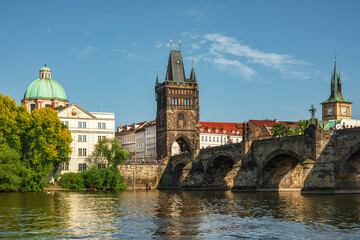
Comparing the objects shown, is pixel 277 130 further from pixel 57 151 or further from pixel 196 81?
pixel 57 151

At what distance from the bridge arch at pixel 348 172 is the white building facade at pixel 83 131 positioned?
50.5 meters

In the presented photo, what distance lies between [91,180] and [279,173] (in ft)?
104

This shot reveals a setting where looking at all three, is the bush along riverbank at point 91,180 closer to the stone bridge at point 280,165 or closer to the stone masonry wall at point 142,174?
the stone masonry wall at point 142,174

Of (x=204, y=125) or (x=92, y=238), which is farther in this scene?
(x=204, y=125)

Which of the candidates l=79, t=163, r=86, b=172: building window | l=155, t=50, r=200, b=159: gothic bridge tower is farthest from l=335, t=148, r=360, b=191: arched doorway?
l=155, t=50, r=200, b=159: gothic bridge tower

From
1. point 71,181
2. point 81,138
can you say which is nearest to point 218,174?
point 71,181

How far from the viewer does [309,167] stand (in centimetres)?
5419

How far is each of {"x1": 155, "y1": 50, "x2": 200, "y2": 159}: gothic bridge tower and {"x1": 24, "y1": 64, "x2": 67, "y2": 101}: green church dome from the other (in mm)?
21226

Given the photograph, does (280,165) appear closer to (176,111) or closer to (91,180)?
(91,180)

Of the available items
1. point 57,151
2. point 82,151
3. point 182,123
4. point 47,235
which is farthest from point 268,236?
point 182,123

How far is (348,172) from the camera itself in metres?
53.2

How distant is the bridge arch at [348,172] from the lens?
2063 inches

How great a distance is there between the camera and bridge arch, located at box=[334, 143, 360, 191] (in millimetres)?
52406

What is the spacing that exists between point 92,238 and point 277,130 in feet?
312
